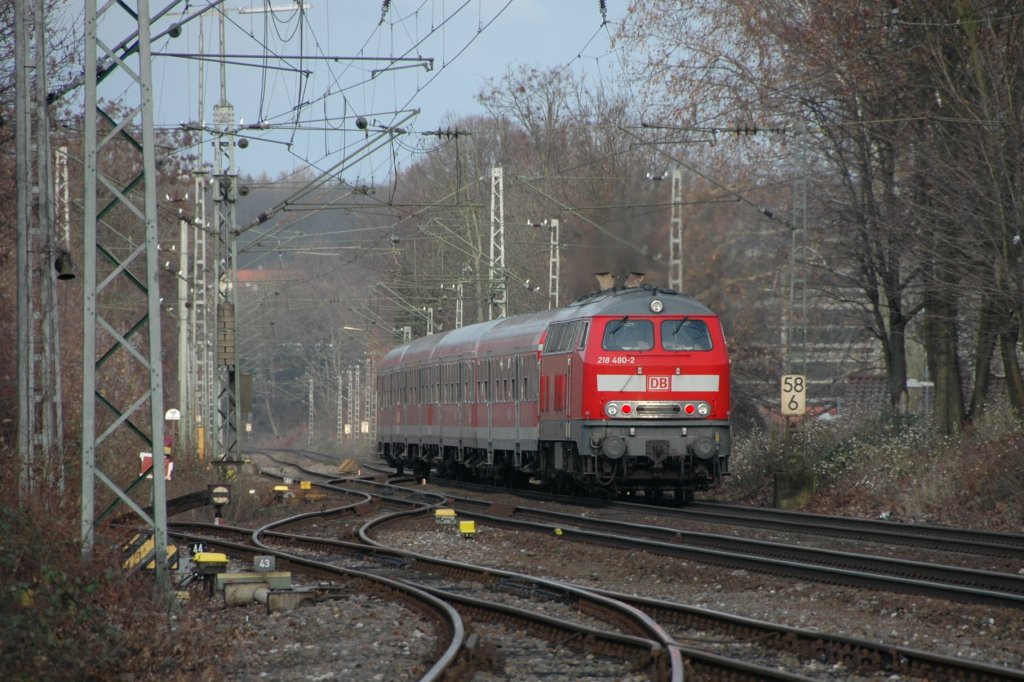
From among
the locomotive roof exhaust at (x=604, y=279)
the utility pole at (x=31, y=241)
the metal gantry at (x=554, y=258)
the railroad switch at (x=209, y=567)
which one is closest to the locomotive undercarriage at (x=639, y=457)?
the locomotive roof exhaust at (x=604, y=279)

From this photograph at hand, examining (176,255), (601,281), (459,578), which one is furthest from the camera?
(176,255)

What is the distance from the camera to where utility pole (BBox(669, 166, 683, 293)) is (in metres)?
27.5

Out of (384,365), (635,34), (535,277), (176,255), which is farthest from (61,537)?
(176,255)

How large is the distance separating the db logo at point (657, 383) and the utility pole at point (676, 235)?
500 centimetres

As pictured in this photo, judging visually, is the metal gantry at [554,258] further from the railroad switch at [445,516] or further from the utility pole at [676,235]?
the railroad switch at [445,516]

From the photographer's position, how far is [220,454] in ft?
99.8

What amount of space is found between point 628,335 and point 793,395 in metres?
3.09

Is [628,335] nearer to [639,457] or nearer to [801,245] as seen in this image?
[639,457]

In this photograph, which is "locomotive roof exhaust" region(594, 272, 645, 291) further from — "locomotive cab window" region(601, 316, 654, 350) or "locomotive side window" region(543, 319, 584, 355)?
"locomotive cab window" region(601, 316, 654, 350)

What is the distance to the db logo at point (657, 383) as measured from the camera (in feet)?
73.2

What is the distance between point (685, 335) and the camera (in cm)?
2278

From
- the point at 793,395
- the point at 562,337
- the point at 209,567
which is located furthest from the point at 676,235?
the point at 209,567

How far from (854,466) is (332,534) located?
10.1 meters

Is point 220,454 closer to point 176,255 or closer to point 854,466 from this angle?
point 854,466
